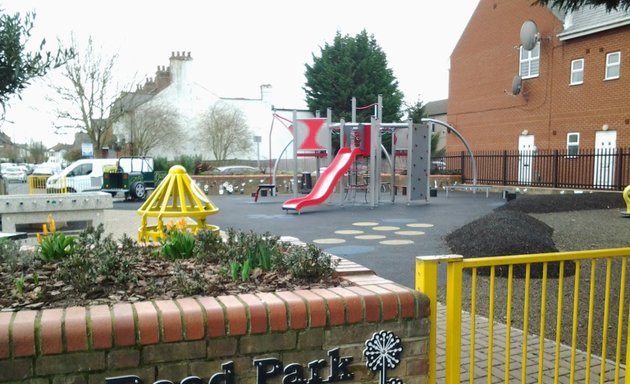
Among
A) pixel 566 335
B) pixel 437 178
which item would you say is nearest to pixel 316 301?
pixel 566 335

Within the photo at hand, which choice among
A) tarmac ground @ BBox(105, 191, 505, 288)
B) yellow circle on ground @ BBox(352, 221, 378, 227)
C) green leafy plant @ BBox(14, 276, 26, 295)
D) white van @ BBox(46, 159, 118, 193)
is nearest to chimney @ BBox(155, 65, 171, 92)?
white van @ BBox(46, 159, 118, 193)

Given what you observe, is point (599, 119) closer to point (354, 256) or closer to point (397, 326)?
point (354, 256)

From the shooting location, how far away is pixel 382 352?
9.42 feet

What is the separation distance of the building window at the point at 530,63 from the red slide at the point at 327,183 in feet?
40.1

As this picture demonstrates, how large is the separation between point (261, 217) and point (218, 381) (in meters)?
13.0

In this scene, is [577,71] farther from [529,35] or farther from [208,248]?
[208,248]

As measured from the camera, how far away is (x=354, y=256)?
8781 millimetres

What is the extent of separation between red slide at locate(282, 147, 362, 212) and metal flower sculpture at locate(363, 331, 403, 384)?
1320 centimetres

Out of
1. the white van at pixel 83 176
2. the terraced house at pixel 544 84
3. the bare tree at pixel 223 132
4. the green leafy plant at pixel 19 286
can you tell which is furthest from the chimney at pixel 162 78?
the green leafy plant at pixel 19 286

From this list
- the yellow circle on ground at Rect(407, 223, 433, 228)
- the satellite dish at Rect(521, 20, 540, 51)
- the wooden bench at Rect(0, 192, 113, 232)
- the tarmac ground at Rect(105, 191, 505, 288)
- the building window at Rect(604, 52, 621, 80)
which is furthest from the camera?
the satellite dish at Rect(521, 20, 540, 51)

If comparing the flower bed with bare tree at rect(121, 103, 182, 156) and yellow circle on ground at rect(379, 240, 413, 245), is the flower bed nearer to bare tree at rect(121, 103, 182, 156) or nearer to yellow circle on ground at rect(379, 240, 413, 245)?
yellow circle on ground at rect(379, 240, 413, 245)

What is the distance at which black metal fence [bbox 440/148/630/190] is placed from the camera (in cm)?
2091

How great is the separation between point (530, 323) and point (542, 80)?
74.8 ft

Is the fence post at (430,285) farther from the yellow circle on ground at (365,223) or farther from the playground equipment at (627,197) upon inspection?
the playground equipment at (627,197)
